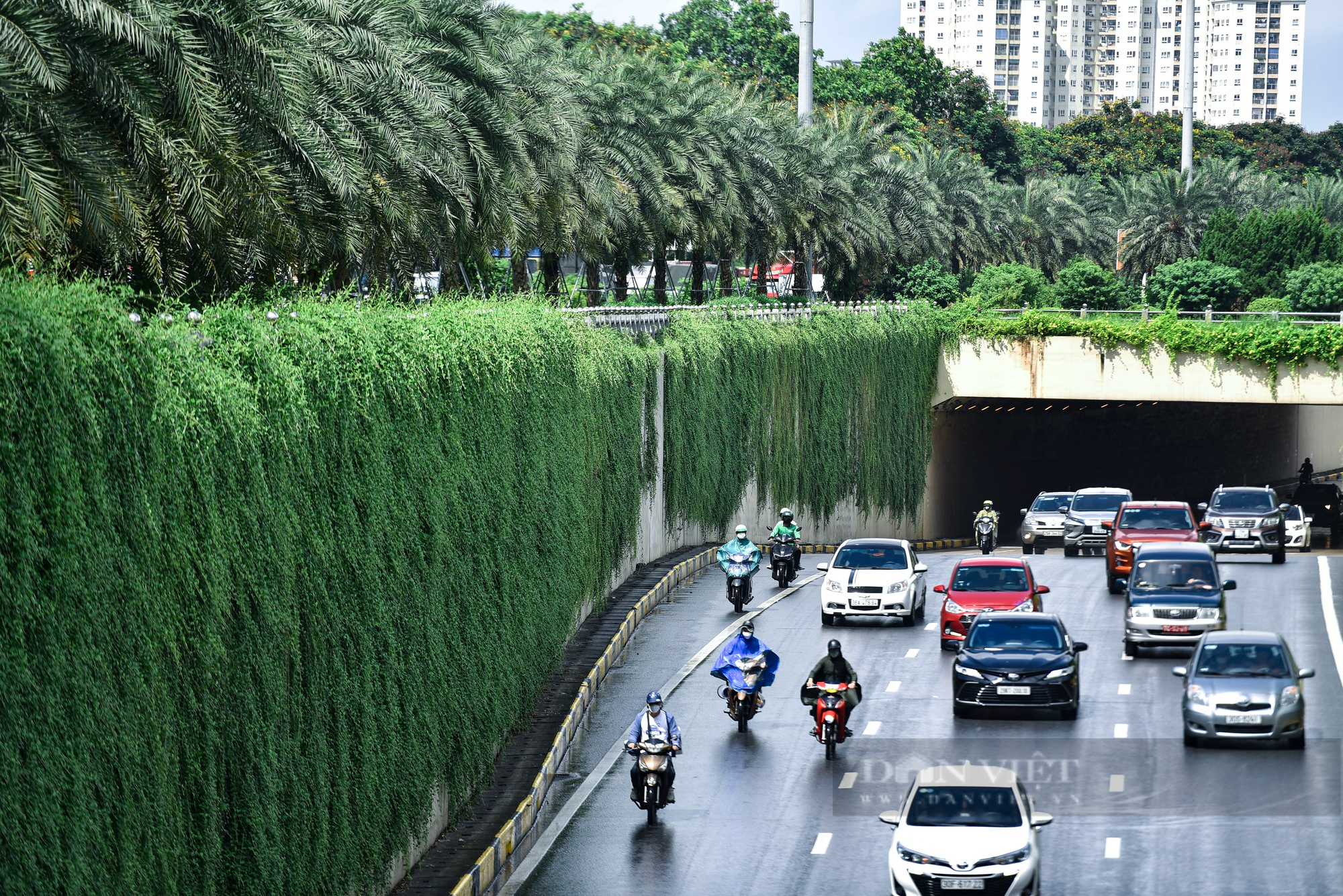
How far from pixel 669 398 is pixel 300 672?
24.7 metres

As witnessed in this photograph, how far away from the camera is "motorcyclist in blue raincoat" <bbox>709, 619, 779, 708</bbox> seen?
22.5 m

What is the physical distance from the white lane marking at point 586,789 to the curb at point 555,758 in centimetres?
18

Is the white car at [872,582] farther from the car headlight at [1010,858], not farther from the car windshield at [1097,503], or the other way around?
the car headlight at [1010,858]

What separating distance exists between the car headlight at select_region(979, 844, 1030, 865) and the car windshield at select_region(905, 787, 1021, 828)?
39 centimetres

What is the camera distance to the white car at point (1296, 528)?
45031mm

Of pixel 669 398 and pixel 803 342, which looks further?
pixel 803 342

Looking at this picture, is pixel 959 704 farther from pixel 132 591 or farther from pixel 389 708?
pixel 132 591

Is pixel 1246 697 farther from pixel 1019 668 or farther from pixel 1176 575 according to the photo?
pixel 1176 575

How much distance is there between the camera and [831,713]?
826 inches

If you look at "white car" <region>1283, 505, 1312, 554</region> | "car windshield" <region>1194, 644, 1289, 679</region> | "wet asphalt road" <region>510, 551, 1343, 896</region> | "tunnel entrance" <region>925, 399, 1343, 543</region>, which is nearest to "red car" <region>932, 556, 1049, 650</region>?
"wet asphalt road" <region>510, 551, 1343, 896</region>

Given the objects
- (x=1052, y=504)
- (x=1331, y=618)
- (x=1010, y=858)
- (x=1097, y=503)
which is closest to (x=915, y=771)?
(x=1010, y=858)

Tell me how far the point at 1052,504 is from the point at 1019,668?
2602 centimetres

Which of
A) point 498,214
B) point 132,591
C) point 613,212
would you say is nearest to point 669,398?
point 613,212

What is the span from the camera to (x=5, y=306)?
28.4 ft
